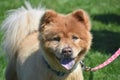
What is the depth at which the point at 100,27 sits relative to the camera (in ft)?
28.7

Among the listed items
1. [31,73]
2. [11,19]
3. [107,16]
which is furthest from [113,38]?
[31,73]

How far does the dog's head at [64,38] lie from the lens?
166 inches

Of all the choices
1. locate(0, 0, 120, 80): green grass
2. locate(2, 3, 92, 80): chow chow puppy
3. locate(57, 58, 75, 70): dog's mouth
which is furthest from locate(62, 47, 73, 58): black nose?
locate(0, 0, 120, 80): green grass

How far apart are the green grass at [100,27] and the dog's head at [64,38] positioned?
5.79ft

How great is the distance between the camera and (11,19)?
549cm

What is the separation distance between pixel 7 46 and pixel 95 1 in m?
5.69

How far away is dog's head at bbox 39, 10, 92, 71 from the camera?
13.8 feet

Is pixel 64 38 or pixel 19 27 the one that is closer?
pixel 64 38

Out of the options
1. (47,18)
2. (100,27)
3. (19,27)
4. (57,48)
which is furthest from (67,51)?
(100,27)

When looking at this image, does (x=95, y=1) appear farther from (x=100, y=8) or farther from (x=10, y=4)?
(x=10, y=4)

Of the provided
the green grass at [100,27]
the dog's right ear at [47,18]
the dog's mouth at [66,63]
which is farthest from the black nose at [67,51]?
the green grass at [100,27]

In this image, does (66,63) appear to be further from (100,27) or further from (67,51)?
(100,27)

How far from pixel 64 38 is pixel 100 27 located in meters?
4.60

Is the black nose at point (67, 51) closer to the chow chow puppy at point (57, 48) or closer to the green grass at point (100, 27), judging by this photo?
the chow chow puppy at point (57, 48)
